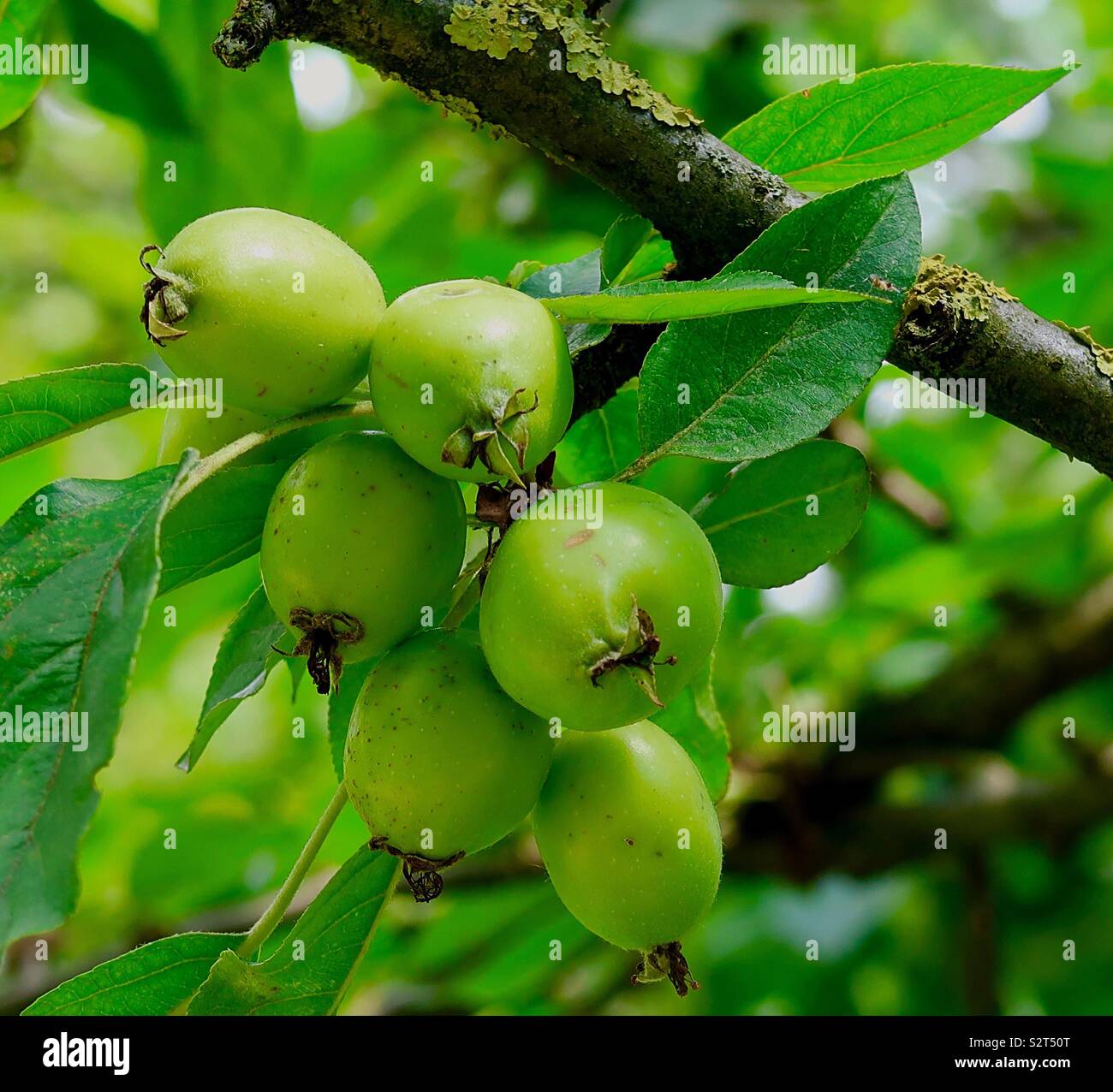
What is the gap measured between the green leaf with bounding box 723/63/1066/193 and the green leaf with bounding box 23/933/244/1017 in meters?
0.95

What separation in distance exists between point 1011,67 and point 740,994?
188 cm

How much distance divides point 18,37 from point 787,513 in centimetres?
107


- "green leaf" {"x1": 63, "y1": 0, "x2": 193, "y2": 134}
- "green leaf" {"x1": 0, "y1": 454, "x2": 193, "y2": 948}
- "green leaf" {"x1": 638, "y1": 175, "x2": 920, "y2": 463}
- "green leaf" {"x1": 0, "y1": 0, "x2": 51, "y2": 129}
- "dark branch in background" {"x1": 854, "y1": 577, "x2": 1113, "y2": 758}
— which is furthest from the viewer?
"dark branch in background" {"x1": 854, "y1": 577, "x2": 1113, "y2": 758}

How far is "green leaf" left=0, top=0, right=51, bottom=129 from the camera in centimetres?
142

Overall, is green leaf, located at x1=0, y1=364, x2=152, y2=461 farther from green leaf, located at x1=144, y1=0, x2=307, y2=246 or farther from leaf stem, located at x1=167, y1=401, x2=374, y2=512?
green leaf, located at x1=144, y1=0, x2=307, y2=246

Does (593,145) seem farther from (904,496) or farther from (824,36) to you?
(824,36)

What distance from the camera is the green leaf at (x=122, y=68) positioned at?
1819mm

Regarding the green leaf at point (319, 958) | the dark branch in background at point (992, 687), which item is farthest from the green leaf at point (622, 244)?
the dark branch in background at point (992, 687)

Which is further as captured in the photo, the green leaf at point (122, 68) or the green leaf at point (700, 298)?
the green leaf at point (122, 68)

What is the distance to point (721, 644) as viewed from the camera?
91.0 inches

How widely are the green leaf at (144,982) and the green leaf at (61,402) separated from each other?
0.50 meters

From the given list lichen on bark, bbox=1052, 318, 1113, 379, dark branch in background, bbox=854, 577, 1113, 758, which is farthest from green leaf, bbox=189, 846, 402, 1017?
dark branch in background, bbox=854, 577, 1113, 758

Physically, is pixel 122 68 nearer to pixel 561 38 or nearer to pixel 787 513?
pixel 561 38

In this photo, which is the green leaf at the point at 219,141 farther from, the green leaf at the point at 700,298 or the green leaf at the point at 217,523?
the green leaf at the point at 700,298
